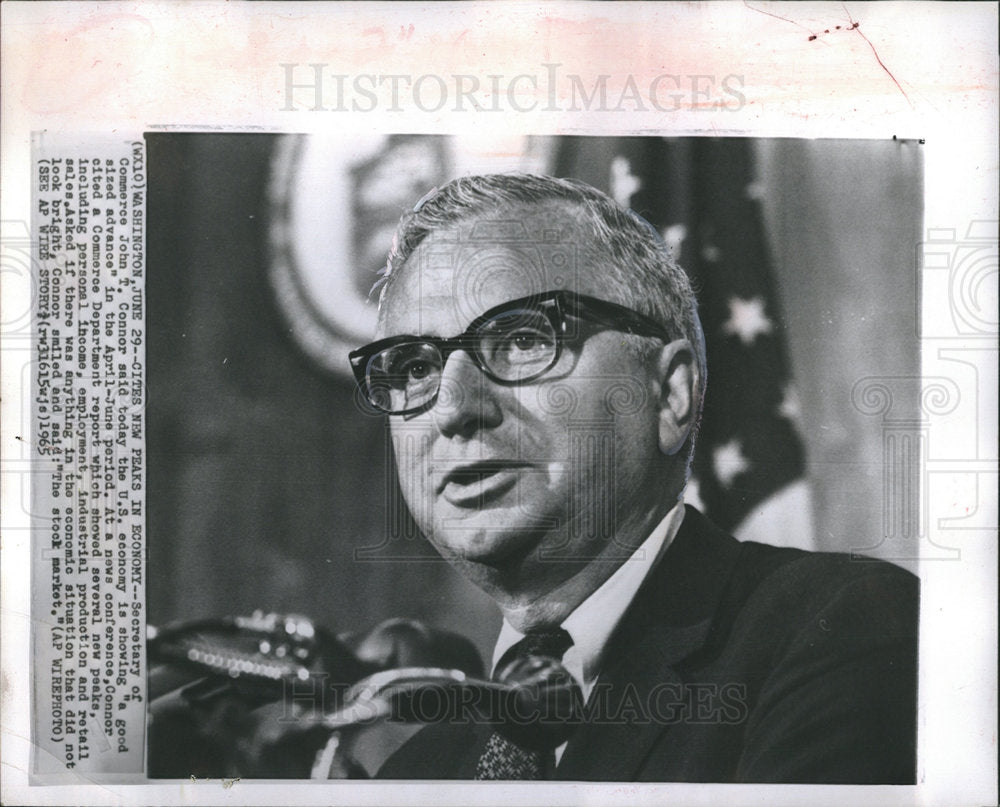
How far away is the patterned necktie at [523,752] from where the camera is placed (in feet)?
7.28

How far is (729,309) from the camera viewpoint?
2.23 meters

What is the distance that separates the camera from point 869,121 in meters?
2.24

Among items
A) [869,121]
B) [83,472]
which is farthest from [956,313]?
[83,472]

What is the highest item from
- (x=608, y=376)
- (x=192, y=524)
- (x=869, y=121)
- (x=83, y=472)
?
(x=869, y=121)

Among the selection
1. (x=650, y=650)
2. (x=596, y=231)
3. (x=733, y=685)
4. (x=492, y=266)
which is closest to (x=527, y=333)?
(x=492, y=266)

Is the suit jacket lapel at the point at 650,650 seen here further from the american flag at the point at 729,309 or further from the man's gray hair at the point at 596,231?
the man's gray hair at the point at 596,231

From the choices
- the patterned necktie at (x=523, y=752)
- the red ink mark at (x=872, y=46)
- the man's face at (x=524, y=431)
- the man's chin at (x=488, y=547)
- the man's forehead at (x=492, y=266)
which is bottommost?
the patterned necktie at (x=523, y=752)

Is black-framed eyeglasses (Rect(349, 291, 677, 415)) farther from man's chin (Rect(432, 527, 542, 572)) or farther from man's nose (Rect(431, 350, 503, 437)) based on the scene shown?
man's chin (Rect(432, 527, 542, 572))

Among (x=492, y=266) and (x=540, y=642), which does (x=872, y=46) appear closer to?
(x=492, y=266)

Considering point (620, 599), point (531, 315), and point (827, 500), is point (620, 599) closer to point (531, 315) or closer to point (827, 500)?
point (827, 500)

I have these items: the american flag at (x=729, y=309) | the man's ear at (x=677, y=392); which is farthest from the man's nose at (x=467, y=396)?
the american flag at (x=729, y=309)

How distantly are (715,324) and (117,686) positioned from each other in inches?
76.3

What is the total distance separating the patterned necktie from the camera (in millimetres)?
2219

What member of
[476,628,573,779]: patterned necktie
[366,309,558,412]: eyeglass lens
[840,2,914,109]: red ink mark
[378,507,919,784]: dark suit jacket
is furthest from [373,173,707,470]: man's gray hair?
[840,2,914,109]: red ink mark
